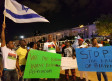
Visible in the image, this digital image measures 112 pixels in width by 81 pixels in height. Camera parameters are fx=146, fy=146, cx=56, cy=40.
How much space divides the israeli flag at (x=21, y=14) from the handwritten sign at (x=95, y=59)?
6.15ft

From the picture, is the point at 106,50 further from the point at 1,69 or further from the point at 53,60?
the point at 1,69

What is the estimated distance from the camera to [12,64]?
3885mm

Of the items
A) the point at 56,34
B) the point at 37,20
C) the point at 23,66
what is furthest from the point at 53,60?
the point at 56,34

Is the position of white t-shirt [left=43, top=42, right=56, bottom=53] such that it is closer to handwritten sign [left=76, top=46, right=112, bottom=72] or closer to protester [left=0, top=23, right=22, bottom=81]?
handwritten sign [left=76, top=46, right=112, bottom=72]

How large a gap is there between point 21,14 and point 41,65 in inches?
84.9

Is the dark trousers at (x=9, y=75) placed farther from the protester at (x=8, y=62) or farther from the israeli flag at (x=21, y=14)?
the israeli flag at (x=21, y=14)

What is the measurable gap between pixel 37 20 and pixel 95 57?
249 centimetres

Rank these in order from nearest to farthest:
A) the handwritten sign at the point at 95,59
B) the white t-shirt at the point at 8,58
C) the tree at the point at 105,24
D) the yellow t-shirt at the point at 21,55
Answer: the white t-shirt at the point at 8,58 → the yellow t-shirt at the point at 21,55 → the handwritten sign at the point at 95,59 → the tree at the point at 105,24

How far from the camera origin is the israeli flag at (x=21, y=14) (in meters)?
5.21

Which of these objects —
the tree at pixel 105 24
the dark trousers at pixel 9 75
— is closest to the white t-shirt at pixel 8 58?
the dark trousers at pixel 9 75

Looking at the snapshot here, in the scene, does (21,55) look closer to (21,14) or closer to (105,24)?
(21,14)

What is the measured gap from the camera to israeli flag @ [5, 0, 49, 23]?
5209 millimetres

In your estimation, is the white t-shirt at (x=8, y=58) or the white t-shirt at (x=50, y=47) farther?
the white t-shirt at (x=50, y=47)

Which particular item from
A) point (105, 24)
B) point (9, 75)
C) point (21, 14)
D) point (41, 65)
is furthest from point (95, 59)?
point (105, 24)
